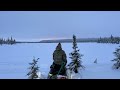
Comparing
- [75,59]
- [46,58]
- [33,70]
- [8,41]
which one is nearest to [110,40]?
[75,59]

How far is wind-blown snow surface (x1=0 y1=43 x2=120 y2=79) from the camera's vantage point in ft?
11.9

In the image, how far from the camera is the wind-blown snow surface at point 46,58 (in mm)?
3641

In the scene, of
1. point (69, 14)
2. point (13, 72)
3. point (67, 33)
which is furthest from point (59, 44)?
point (13, 72)

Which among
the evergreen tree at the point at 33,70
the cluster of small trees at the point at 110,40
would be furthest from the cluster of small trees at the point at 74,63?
the cluster of small trees at the point at 110,40

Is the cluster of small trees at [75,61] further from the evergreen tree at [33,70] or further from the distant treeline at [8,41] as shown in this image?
the distant treeline at [8,41]

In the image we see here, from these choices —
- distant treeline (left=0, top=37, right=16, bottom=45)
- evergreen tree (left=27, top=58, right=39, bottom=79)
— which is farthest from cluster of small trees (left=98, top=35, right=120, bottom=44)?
distant treeline (left=0, top=37, right=16, bottom=45)

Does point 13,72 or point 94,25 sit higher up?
point 94,25

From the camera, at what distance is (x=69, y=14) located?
3.77 metres

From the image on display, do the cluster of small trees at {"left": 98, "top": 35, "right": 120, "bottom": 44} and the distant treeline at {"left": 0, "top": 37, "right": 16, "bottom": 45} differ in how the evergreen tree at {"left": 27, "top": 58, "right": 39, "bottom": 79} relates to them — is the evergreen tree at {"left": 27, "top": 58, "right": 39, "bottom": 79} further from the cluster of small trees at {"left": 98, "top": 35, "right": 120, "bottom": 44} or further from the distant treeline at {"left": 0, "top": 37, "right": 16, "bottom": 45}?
the cluster of small trees at {"left": 98, "top": 35, "right": 120, "bottom": 44}

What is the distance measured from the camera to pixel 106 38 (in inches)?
147
